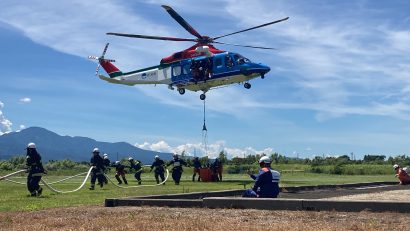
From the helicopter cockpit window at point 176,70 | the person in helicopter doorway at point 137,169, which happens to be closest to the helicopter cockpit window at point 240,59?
the helicopter cockpit window at point 176,70

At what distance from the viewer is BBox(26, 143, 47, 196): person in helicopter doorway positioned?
21.0m

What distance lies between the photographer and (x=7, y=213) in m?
13.7

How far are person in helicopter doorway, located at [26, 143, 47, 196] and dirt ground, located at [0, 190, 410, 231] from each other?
6877mm

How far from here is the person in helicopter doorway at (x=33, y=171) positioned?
21.0 meters

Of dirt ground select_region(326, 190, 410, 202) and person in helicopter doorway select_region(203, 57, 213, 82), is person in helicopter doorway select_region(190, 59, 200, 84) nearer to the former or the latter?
person in helicopter doorway select_region(203, 57, 213, 82)

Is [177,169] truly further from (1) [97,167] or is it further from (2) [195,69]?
(2) [195,69]

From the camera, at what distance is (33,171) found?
832 inches

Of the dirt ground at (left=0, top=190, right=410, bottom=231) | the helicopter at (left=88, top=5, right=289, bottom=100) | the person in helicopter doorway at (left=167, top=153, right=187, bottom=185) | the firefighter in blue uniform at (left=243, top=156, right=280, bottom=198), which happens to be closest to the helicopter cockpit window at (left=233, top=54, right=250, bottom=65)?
the helicopter at (left=88, top=5, right=289, bottom=100)

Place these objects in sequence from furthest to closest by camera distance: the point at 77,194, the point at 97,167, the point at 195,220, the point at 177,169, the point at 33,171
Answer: the point at 177,169 → the point at 97,167 → the point at 77,194 → the point at 33,171 → the point at 195,220

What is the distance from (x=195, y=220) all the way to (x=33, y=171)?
36.0 ft

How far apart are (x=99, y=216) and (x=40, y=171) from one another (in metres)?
9.05

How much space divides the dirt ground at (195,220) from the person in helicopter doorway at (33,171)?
22.6 feet

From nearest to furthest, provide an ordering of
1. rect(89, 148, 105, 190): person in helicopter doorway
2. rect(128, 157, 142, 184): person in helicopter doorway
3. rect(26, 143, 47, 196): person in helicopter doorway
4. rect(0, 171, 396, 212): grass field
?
1. rect(0, 171, 396, 212): grass field
2. rect(26, 143, 47, 196): person in helicopter doorway
3. rect(89, 148, 105, 190): person in helicopter doorway
4. rect(128, 157, 142, 184): person in helicopter doorway

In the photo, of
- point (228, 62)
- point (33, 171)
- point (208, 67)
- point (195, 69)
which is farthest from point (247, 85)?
point (33, 171)
